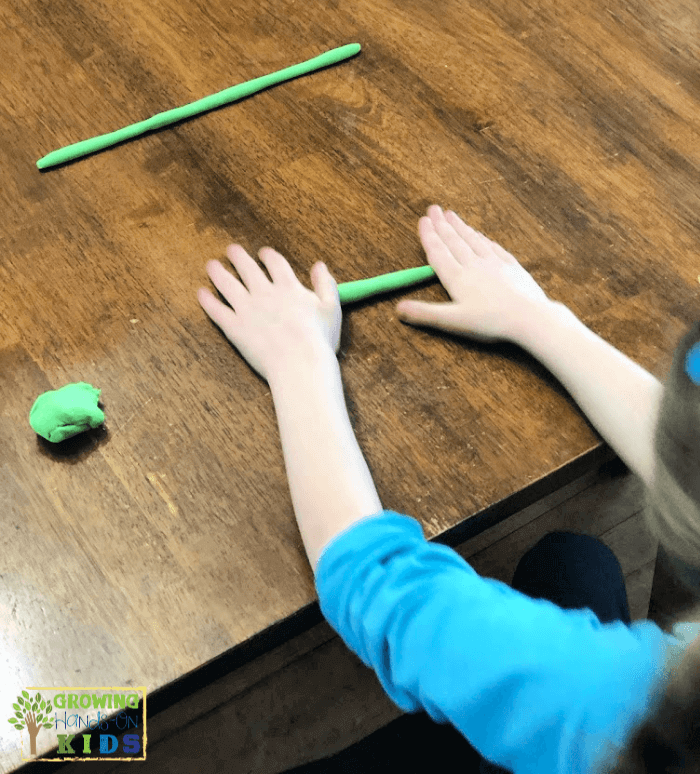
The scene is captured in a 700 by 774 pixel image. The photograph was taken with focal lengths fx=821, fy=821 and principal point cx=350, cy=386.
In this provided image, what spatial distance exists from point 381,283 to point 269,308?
0.35 feet

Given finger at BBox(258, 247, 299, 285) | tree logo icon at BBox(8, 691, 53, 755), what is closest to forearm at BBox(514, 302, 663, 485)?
finger at BBox(258, 247, 299, 285)

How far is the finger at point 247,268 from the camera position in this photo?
761mm

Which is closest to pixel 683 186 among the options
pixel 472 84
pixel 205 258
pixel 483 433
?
pixel 472 84

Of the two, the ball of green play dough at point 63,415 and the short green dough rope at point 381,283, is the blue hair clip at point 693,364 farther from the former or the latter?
the ball of green play dough at point 63,415

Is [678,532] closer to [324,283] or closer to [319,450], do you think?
[319,450]

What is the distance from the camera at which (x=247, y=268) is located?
0.77 m

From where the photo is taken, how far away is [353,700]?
3.37ft

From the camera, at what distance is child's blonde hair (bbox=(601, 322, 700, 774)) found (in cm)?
47

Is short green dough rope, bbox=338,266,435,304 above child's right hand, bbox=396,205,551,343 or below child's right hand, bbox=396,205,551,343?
below

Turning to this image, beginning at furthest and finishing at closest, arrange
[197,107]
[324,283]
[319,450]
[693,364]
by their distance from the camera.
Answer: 1. [197,107]
2. [324,283]
3. [319,450]
4. [693,364]

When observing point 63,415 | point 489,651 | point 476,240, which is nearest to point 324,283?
point 476,240

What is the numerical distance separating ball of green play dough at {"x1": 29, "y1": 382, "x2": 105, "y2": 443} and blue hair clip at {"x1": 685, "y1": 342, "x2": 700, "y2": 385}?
1.45 feet

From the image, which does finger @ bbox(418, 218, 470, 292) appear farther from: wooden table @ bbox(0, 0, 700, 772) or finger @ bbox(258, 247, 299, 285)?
finger @ bbox(258, 247, 299, 285)

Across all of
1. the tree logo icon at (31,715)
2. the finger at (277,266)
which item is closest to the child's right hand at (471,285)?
the finger at (277,266)
